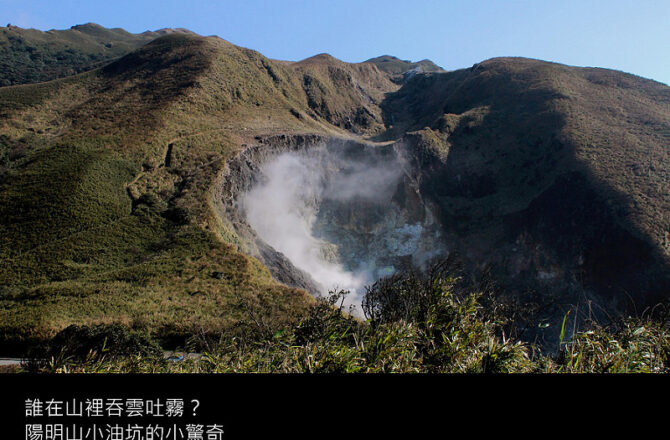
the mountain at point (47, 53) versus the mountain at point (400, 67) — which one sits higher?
the mountain at point (400, 67)

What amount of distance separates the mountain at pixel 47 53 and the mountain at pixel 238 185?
122 ft

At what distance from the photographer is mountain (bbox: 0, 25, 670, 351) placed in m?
24.2

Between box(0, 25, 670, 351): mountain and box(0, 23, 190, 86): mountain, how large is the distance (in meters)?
37.2

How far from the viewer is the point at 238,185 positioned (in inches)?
1597

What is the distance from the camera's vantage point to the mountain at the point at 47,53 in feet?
265

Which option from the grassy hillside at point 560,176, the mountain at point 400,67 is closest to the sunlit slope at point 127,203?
the grassy hillside at point 560,176

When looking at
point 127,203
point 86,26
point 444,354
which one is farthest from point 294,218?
point 86,26

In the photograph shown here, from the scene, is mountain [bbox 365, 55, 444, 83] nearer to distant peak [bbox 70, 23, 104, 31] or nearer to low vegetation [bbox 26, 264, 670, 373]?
distant peak [bbox 70, 23, 104, 31]

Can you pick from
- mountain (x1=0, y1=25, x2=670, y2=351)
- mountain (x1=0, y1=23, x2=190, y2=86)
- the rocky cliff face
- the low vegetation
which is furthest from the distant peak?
the low vegetation

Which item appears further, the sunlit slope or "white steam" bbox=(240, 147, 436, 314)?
"white steam" bbox=(240, 147, 436, 314)

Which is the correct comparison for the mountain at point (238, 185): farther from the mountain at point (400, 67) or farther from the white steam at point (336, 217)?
the mountain at point (400, 67)

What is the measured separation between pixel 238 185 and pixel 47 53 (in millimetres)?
89435
